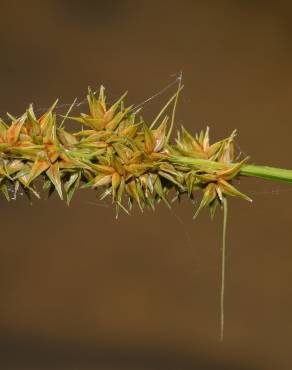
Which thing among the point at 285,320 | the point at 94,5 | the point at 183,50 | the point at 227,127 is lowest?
the point at 285,320

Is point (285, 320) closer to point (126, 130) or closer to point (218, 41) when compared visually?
point (218, 41)

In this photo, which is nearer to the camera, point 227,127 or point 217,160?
point 217,160

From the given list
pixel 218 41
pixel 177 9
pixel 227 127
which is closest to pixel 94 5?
pixel 177 9
